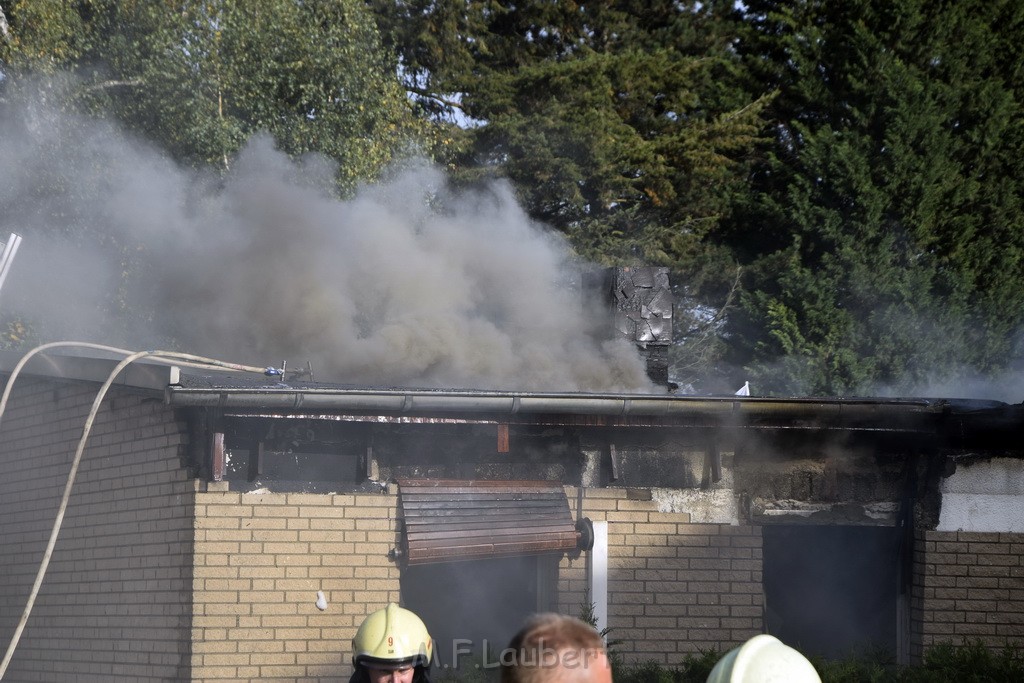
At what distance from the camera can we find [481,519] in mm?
7566

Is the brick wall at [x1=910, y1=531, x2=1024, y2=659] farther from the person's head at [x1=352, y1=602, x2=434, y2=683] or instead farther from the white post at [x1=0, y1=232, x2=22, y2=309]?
the white post at [x1=0, y1=232, x2=22, y2=309]

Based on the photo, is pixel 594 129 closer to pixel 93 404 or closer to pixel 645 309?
pixel 645 309

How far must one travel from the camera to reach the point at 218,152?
55.7 ft

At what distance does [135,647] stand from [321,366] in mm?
4295

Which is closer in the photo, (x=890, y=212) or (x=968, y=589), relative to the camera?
(x=968, y=589)

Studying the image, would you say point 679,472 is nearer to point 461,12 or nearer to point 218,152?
point 218,152

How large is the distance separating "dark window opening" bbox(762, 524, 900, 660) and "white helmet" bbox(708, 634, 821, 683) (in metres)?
5.43

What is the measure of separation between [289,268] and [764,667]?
Result: 10967mm

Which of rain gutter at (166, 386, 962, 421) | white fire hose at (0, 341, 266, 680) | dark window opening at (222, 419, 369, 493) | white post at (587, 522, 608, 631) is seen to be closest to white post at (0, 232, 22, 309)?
white fire hose at (0, 341, 266, 680)

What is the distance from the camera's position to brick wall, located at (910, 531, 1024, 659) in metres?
7.80

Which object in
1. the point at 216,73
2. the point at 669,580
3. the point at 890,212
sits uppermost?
the point at 216,73

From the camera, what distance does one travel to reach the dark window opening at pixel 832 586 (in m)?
8.26

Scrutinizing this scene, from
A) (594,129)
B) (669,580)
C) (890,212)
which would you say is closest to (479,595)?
(669,580)

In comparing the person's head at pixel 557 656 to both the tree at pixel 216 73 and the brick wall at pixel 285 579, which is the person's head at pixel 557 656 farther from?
the tree at pixel 216 73
